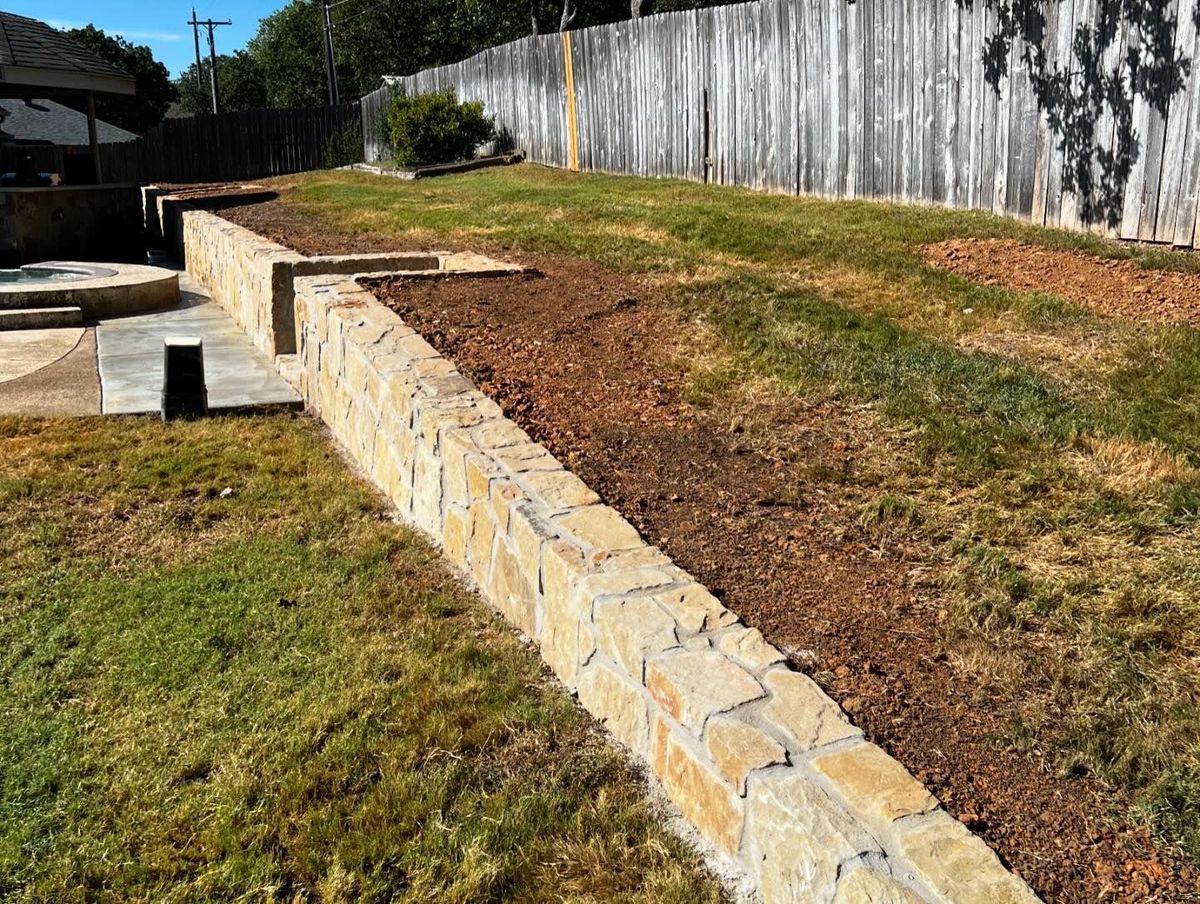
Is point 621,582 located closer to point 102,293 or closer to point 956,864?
point 956,864

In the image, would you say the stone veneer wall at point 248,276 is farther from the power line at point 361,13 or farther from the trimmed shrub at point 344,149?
the power line at point 361,13

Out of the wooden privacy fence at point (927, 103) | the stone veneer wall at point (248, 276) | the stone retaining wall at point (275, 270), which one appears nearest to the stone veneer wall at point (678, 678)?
the stone retaining wall at point (275, 270)

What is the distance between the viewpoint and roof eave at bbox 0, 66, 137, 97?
14125 millimetres

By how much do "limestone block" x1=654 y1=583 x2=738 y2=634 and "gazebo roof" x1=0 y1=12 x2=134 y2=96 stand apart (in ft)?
47.2

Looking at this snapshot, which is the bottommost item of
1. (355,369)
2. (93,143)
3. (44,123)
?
(355,369)

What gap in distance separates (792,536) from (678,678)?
3.76 feet

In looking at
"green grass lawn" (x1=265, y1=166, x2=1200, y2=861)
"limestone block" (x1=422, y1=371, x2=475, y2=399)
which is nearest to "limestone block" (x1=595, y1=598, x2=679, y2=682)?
"green grass lawn" (x1=265, y1=166, x2=1200, y2=861)

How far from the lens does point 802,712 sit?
251cm

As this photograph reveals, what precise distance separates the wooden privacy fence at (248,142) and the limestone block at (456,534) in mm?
23641

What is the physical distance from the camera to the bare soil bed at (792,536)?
2.30 meters

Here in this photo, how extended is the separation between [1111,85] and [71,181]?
619 inches

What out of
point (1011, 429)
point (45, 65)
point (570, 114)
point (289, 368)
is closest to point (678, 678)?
point (1011, 429)

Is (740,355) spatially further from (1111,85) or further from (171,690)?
(1111,85)

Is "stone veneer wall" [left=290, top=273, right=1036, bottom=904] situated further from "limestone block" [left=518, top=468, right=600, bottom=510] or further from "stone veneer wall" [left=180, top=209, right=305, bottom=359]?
"stone veneer wall" [left=180, top=209, right=305, bottom=359]
